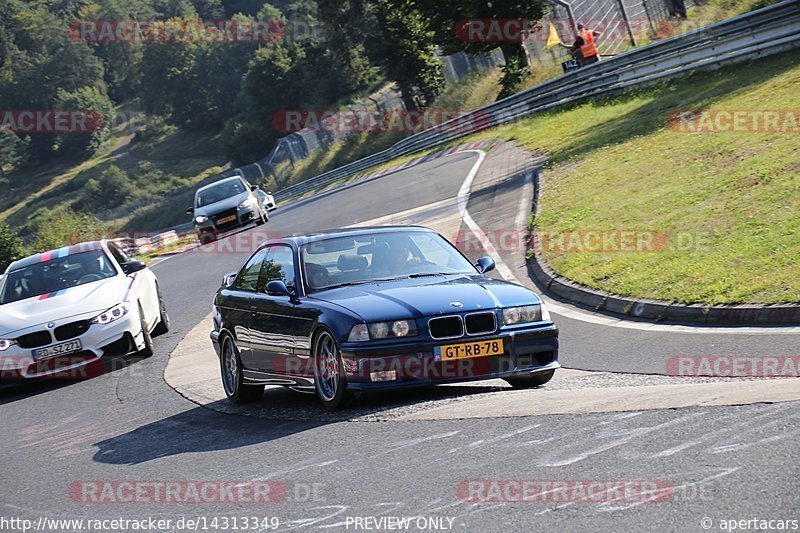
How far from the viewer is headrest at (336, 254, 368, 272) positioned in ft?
31.6

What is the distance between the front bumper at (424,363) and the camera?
8266 mm

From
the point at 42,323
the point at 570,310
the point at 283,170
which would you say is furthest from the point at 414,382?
the point at 283,170

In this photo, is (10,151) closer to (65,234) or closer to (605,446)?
(65,234)

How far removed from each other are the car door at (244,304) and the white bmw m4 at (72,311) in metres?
3.23

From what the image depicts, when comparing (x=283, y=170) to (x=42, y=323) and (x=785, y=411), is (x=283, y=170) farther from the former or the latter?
(x=785, y=411)

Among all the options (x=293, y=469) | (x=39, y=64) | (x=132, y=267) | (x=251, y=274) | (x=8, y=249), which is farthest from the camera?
(x=39, y=64)

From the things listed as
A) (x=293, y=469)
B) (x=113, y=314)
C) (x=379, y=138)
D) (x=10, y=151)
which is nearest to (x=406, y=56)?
(x=379, y=138)

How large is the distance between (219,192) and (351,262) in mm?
23701

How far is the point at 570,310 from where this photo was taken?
12938 mm

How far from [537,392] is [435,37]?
137ft

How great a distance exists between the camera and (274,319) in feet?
31.4

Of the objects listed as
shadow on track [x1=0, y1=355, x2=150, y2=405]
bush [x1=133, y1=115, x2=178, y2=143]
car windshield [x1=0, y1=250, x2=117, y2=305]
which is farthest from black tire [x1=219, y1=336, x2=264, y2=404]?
bush [x1=133, y1=115, x2=178, y2=143]

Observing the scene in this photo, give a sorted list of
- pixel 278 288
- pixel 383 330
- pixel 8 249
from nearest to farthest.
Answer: pixel 383 330, pixel 278 288, pixel 8 249

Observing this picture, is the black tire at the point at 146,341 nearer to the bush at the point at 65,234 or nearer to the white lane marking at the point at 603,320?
the white lane marking at the point at 603,320
